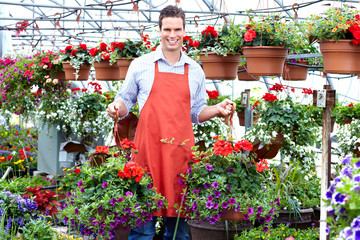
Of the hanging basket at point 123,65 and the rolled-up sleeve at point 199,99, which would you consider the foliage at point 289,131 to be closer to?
the hanging basket at point 123,65

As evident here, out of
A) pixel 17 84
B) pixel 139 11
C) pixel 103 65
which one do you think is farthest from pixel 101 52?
pixel 139 11

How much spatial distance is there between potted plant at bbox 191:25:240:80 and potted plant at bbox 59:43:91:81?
4.17ft

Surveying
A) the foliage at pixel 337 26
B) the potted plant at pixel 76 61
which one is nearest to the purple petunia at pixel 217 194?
the foliage at pixel 337 26

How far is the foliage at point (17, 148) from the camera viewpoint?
16.3 ft

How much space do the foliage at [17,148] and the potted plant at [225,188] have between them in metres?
2.78

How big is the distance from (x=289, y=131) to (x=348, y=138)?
0.81 meters

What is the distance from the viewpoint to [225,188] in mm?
1986

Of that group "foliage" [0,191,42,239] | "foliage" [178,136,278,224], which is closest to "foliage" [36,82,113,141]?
"foliage" [0,191,42,239]

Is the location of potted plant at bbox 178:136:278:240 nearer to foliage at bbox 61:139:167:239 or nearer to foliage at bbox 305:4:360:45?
foliage at bbox 61:139:167:239

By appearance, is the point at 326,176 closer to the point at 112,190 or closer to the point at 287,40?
the point at 112,190

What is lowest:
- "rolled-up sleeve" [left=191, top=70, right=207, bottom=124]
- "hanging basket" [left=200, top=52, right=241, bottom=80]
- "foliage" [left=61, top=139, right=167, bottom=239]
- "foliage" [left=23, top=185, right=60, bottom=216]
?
"foliage" [left=23, top=185, right=60, bottom=216]

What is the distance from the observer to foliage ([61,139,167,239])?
1.85 metres

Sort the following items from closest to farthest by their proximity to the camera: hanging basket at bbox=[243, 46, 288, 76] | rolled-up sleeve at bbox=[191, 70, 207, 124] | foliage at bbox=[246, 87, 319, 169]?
rolled-up sleeve at bbox=[191, 70, 207, 124] < hanging basket at bbox=[243, 46, 288, 76] < foliage at bbox=[246, 87, 319, 169]

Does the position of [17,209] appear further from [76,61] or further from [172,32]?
[76,61]
